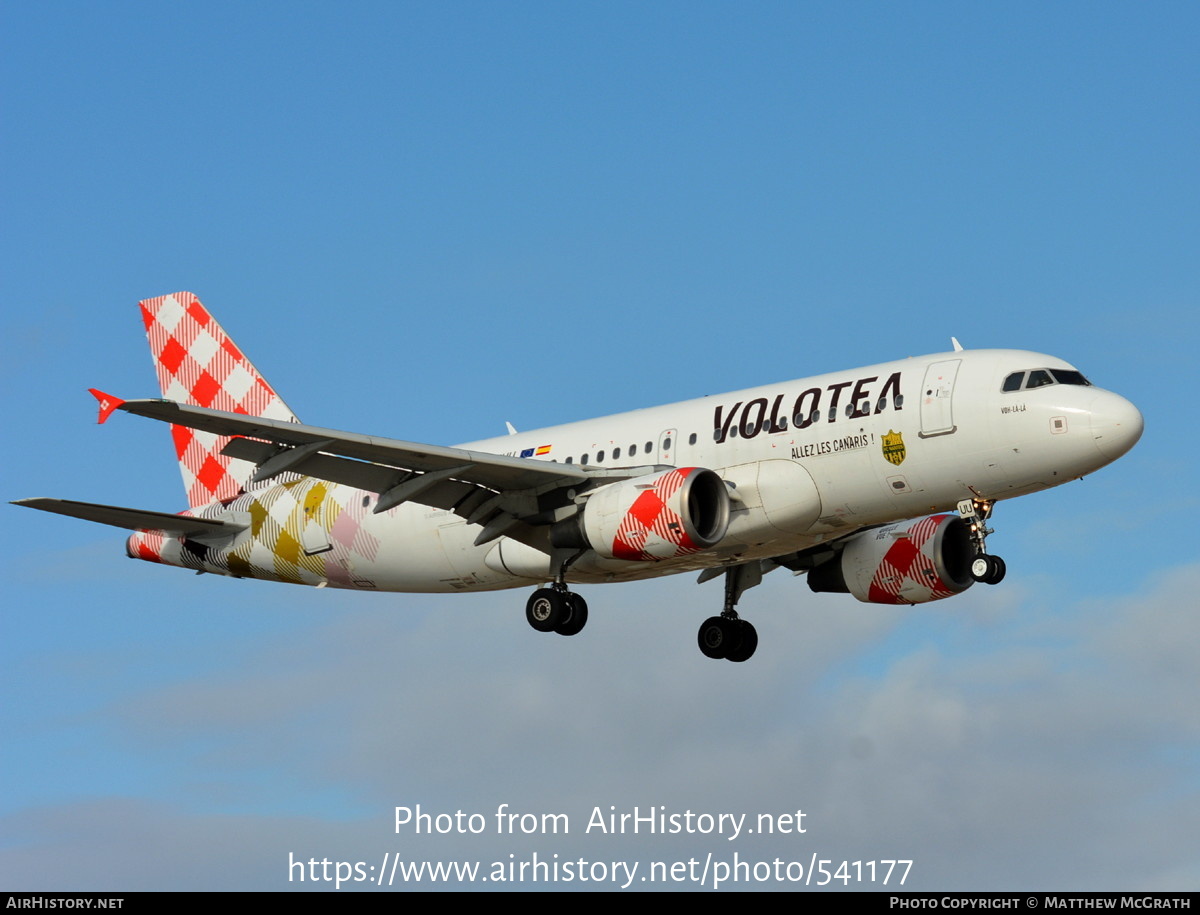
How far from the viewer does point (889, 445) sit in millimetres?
34219

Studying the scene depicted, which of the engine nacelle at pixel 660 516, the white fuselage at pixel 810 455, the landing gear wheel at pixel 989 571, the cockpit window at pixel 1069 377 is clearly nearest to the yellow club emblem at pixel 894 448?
the white fuselage at pixel 810 455

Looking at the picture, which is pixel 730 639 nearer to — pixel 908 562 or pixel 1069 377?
pixel 908 562

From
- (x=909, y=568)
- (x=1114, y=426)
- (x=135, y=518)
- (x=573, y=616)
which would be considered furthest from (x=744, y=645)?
(x=135, y=518)

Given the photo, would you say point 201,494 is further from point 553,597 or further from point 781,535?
point 781,535

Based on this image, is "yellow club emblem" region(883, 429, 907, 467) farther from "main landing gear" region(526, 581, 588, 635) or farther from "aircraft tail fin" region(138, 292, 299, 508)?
"aircraft tail fin" region(138, 292, 299, 508)

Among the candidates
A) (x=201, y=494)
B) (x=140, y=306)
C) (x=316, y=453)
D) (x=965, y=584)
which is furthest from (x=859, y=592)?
(x=140, y=306)

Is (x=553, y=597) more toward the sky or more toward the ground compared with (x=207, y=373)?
more toward the ground

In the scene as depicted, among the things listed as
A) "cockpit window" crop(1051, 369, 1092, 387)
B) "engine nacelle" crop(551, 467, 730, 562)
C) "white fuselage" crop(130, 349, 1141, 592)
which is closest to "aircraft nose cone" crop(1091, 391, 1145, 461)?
"white fuselage" crop(130, 349, 1141, 592)

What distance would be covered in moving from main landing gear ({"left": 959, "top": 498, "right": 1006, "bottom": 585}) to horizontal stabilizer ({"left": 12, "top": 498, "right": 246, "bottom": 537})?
16675 millimetres

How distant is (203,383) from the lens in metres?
46.0

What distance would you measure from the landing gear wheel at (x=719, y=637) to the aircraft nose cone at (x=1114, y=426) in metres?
10.8

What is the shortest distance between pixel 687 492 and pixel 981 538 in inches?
219

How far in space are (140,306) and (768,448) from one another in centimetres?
2025

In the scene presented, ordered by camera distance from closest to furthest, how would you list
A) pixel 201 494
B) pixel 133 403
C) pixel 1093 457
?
pixel 133 403 → pixel 1093 457 → pixel 201 494
